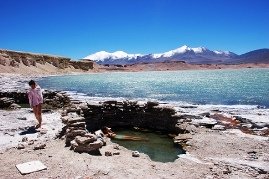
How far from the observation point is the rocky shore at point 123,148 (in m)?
10.3

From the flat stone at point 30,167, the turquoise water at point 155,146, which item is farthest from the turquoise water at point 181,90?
the flat stone at point 30,167

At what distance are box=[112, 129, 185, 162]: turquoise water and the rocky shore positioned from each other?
0.49 metres

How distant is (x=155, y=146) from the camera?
15.0 m

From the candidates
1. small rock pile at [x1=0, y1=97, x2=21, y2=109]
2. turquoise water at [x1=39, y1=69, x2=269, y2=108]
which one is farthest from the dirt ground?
turquoise water at [x1=39, y1=69, x2=269, y2=108]

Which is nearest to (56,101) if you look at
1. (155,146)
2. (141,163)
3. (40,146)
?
(155,146)

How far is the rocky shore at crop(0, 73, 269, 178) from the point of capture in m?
10.3

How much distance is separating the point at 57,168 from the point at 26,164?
103cm

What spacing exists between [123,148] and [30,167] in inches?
170

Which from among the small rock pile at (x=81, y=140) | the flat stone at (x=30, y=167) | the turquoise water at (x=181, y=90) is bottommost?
the turquoise water at (x=181, y=90)

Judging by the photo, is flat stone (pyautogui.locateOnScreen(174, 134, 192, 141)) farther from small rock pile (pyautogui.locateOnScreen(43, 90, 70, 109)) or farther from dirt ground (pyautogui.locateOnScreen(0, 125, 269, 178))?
small rock pile (pyautogui.locateOnScreen(43, 90, 70, 109))

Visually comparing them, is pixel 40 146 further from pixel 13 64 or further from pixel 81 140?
pixel 13 64

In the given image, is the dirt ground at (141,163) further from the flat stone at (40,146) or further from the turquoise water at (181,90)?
the turquoise water at (181,90)

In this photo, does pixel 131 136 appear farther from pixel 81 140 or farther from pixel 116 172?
pixel 116 172

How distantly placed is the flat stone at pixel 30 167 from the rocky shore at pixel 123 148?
177mm
